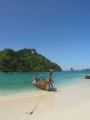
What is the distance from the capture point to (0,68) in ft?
398

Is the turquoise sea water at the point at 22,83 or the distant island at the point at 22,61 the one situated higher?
the distant island at the point at 22,61

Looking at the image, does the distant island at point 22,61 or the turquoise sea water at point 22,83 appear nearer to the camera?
the turquoise sea water at point 22,83

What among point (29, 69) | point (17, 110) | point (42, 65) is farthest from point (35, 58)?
point (17, 110)

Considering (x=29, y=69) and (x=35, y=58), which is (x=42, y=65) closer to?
(x=35, y=58)

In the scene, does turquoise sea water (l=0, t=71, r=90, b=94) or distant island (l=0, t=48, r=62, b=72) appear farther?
distant island (l=0, t=48, r=62, b=72)

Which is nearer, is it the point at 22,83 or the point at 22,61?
the point at 22,83

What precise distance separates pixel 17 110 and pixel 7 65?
117m

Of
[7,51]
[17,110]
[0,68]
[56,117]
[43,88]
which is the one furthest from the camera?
[7,51]

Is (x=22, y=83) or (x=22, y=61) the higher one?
(x=22, y=61)

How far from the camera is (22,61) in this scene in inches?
5458

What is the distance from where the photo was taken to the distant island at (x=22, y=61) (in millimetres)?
126562

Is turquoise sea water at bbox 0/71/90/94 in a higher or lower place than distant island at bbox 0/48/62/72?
lower

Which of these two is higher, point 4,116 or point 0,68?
point 0,68

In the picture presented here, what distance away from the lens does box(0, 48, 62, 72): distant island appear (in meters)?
127
